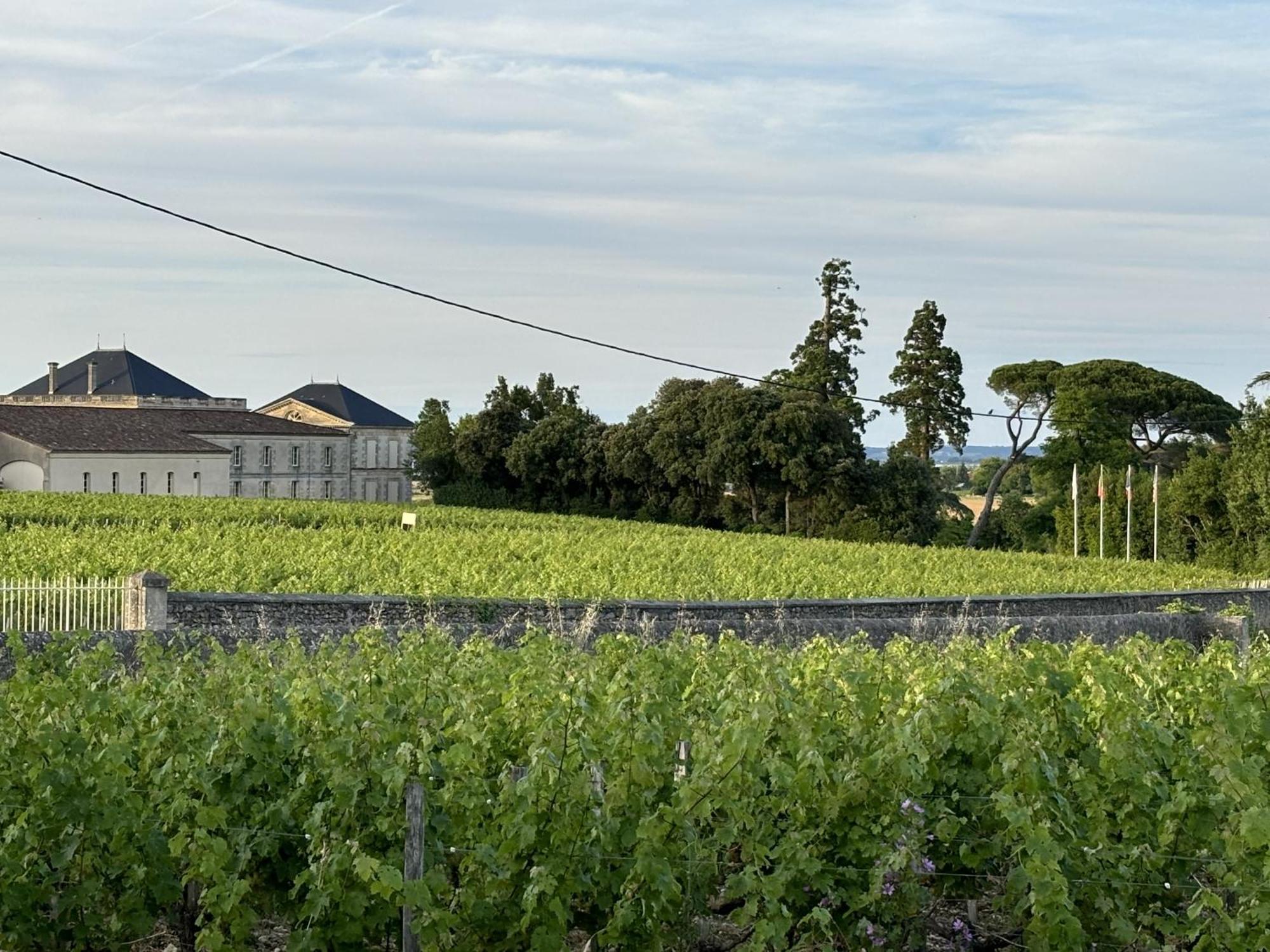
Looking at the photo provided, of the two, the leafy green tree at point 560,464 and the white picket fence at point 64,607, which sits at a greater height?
the leafy green tree at point 560,464

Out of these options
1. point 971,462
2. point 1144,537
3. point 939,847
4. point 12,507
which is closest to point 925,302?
point 1144,537

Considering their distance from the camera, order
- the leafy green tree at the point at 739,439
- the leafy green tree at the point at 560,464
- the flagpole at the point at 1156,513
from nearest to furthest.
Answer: the flagpole at the point at 1156,513 < the leafy green tree at the point at 739,439 < the leafy green tree at the point at 560,464

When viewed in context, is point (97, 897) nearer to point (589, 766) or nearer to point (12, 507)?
point (589, 766)

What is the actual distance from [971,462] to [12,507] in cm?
16938

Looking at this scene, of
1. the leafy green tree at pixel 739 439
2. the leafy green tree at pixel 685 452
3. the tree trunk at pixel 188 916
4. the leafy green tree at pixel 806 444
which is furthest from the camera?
the leafy green tree at pixel 685 452

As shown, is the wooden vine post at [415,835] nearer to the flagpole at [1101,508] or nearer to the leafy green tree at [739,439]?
the flagpole at [1101,508]

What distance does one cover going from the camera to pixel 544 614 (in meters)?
19.0

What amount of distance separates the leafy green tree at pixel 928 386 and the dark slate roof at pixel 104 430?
26.7m

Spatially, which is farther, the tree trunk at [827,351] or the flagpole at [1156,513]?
the tree trunk at [827,351]

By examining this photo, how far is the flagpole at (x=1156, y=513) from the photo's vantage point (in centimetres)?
4344

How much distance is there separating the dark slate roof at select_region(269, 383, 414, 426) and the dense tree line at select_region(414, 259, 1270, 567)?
23000mm

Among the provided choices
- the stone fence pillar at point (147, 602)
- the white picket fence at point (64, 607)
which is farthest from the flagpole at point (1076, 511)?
the white picket fence at point (64, 607)

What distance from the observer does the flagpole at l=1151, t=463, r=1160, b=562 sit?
43438 mm

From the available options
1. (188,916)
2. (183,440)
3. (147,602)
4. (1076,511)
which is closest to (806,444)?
(1076,511)
